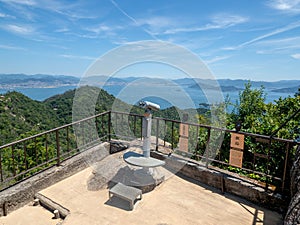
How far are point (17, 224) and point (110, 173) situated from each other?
69.8 inches

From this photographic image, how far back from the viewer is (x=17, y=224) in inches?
120

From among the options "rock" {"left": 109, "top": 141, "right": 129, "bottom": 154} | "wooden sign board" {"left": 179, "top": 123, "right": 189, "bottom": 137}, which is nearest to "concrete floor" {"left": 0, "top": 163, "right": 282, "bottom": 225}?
"wooden sign board" {"left": 179, "top": 123, "right": 189, "bottom": 137}

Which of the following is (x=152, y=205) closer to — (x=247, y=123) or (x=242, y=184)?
(x=242, y=184)

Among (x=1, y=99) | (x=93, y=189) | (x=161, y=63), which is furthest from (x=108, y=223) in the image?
(x=1, y=99)

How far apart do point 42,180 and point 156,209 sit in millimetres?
2231

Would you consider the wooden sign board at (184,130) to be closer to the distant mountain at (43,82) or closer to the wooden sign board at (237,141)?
the wooden sign board at (237,141)

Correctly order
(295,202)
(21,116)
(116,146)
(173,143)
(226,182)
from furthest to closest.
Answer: (21,116)
(116,146)
(173,143)
(226,182)
(295,202)

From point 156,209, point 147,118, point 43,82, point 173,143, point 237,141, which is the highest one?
point 43,82

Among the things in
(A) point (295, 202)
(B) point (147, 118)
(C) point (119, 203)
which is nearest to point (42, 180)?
(C) point (119, 203)

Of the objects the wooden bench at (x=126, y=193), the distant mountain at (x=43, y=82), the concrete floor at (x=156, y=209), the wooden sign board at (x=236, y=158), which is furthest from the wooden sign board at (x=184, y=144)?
the distant mountain at (x=43, y=82)

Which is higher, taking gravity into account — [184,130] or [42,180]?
[184,130]

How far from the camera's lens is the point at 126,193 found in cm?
342

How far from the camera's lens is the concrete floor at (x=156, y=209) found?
304cm

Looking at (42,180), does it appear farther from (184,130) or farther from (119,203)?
(184,130)
